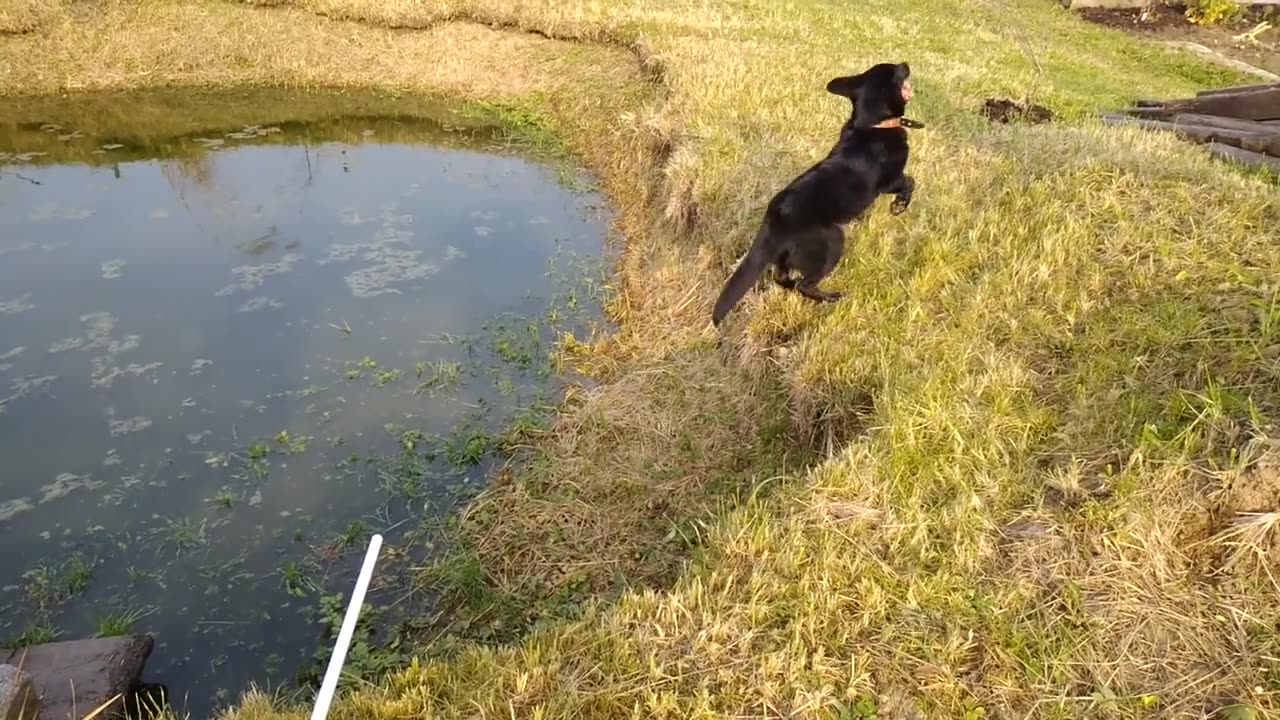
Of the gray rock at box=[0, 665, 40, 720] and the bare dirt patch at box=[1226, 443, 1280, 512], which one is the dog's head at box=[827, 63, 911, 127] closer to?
the bare dirt patch at box=[1226, 443, 1280, 512]

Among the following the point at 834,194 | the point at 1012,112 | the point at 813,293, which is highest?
the point at 834,194

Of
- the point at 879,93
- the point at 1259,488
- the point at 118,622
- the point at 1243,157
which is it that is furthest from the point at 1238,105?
the point at 118,622

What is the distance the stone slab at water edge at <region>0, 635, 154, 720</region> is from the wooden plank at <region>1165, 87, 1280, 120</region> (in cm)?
1005

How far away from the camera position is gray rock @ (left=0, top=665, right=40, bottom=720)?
2752 millimetres

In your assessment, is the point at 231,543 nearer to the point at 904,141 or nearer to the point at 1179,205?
the point at 904,141

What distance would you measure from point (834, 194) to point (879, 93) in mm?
887

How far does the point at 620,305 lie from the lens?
7055mm

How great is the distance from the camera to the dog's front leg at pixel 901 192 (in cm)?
513

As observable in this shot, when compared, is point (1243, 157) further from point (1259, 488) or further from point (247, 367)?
point (247, 367)

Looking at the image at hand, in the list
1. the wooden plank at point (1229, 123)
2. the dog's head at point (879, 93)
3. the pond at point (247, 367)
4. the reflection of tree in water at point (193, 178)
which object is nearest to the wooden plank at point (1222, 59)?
the wooden plank at point (1229, 123)

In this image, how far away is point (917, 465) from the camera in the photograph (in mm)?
3439

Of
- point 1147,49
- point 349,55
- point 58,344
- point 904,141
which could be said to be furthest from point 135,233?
point 1147,49

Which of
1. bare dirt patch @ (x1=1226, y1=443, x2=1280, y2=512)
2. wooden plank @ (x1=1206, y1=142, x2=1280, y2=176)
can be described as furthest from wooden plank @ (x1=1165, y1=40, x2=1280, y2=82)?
bare dirt patch @ (x1=1226, y1=443, x2=1280, y2=512)

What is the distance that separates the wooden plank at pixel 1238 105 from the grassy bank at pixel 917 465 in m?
1.84
